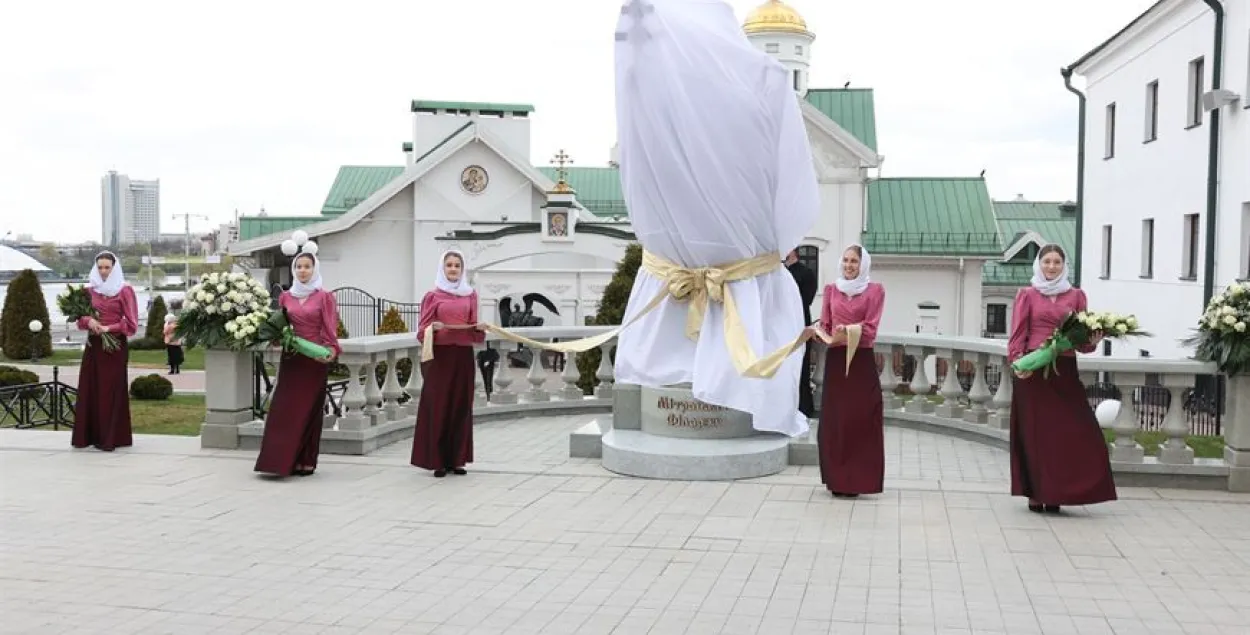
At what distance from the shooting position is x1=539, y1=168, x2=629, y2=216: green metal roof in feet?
142

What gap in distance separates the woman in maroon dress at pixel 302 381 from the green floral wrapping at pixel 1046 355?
17.4ft

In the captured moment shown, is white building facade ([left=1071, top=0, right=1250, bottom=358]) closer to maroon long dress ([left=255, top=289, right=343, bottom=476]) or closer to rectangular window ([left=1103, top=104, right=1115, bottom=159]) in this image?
rectangular window ([left=1103, top=104, right=1115, bottom=159])

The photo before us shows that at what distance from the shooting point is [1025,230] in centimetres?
4319

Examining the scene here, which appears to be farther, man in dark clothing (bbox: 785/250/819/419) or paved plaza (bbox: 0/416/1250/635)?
man in dark clothing (bbox: 785/250/819/419)

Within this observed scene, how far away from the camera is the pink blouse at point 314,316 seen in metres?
9.63

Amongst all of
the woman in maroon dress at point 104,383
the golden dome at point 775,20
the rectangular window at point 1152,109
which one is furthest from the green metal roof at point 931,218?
the woman in maroon dress at point 104,383

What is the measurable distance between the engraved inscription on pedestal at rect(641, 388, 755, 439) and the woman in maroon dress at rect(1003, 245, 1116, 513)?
98.4 inches

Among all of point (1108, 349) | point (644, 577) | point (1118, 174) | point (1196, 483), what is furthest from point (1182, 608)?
point (1118, 174)

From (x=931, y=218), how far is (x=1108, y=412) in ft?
97.9

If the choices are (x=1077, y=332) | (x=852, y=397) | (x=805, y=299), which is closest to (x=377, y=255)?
(x=805, y=299)

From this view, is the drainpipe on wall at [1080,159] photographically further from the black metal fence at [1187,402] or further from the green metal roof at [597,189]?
the green metal roof at [597,189]

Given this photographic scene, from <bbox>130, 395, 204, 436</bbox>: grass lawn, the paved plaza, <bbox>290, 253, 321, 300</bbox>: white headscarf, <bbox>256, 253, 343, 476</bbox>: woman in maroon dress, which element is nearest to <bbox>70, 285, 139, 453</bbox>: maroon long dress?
the paved plaza

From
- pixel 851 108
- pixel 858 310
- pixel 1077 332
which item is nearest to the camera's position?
pixel 1077 332

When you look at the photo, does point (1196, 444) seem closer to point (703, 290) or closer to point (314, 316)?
point (703, 290)
